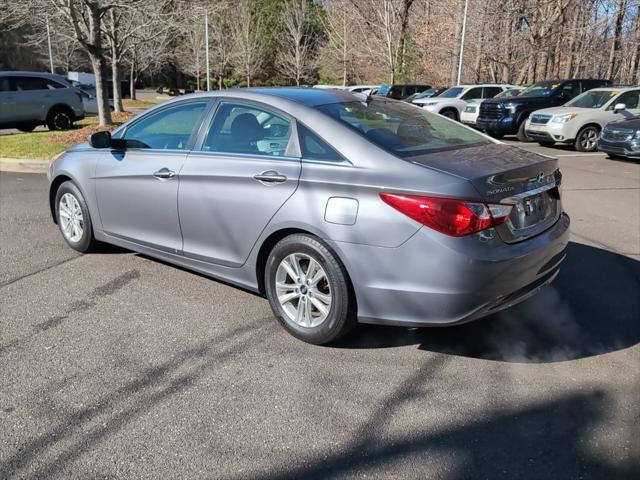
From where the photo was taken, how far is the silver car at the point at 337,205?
3109 millimetres

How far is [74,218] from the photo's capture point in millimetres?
5379

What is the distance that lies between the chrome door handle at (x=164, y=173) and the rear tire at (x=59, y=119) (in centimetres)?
1410

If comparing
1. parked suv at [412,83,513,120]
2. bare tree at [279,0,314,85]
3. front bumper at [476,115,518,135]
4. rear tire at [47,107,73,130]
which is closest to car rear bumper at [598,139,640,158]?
front bumper at [476,115,518,135]

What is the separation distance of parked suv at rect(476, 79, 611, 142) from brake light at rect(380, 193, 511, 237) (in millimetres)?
13585

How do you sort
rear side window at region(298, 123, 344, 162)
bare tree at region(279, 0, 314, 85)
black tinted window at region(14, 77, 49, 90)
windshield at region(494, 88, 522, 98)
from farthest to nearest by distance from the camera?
bare tree at region(279, 0, 314, 85) < windshield at region(494, 88, 522, 98) < black tinted window at region(14, 77, 49, 90) < rear side window at region(298, 123, 344, 162)

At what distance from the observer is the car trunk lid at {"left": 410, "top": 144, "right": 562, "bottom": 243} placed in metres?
3.18

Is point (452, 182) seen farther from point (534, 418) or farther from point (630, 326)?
point (630, 326)

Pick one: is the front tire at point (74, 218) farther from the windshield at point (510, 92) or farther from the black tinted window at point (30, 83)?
the windshield at point (510, 92)

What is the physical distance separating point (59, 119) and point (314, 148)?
1549cm

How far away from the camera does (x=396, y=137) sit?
3672 mm

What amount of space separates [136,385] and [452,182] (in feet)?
6.83

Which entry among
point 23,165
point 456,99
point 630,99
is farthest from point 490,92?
point 23,165

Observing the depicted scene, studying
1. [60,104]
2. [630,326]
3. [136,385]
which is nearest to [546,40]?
[60,104]

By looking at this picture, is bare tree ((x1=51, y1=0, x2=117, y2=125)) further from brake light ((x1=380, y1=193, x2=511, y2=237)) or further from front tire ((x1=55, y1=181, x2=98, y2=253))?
brake light ((x1=380, y1=193, x2=511, y2=237))
